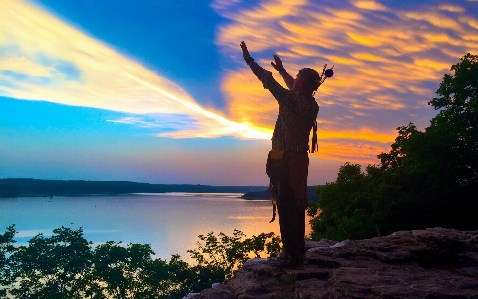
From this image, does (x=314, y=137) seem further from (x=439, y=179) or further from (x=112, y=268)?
(x=112, y=268)

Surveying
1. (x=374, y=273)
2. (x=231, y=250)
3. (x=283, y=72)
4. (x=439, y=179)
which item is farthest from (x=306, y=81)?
(x=231, y=250)

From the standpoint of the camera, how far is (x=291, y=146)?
20.6ft

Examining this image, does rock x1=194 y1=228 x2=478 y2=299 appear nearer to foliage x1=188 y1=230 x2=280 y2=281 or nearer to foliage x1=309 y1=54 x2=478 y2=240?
foliage x1=309 y1=54 x2=478 y2=240

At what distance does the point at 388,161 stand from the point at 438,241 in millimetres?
23966

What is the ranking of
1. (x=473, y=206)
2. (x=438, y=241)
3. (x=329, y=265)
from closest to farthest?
(x=329, y=265), (x=438, y=241), (x=473, y=206)

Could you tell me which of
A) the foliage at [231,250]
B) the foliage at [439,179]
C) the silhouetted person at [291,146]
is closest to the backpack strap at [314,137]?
the silhouetted person at [291,146]

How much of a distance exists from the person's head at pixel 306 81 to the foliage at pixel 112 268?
23.9 metres

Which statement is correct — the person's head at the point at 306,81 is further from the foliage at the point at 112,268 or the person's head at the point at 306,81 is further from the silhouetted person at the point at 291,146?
the foliage at the point at 112,268

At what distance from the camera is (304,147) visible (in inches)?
251

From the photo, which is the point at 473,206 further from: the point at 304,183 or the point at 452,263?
the point at 304,183

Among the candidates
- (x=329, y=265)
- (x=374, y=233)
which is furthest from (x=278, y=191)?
(x=374, y=233)

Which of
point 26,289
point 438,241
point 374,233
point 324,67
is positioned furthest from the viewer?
point 26,289

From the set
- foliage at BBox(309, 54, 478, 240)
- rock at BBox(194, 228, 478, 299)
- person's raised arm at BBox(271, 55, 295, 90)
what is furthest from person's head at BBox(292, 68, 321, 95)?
foliage at BBox(309, 54, 478, 240)

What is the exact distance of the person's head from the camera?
20.8ft
